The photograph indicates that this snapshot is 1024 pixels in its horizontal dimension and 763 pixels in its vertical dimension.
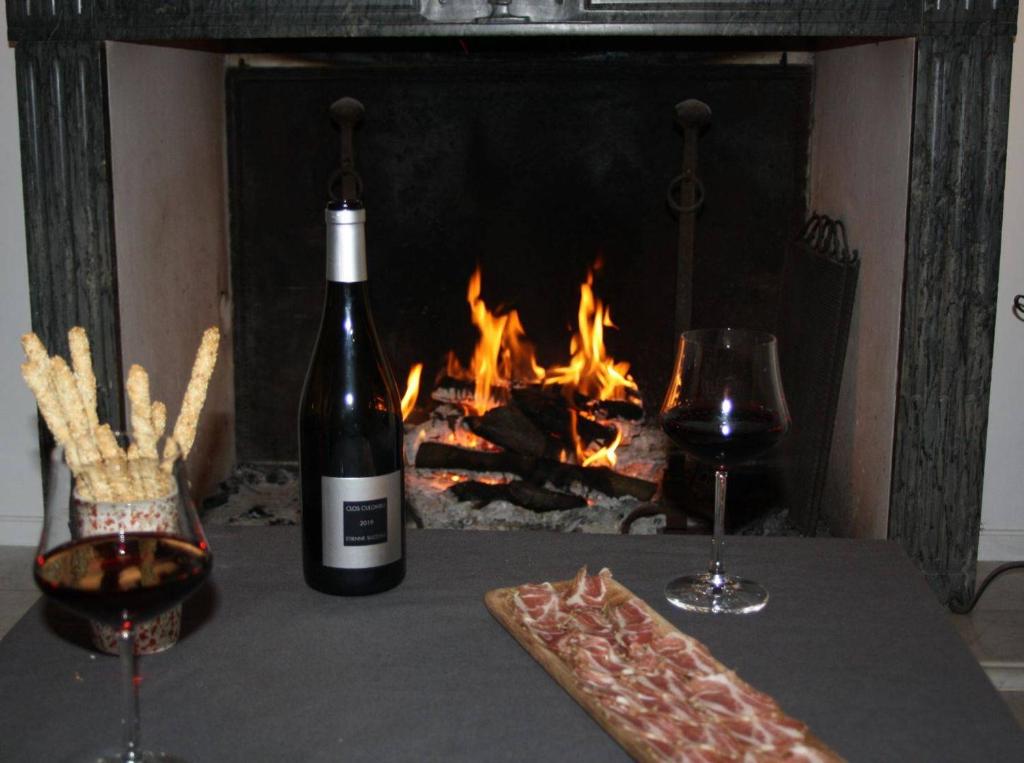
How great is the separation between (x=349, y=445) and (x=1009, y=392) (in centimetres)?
188

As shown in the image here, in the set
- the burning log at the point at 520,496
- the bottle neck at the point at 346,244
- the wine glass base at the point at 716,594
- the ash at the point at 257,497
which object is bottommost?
the ash at the point at 257,497

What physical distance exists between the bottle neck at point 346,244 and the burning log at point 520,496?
165cm

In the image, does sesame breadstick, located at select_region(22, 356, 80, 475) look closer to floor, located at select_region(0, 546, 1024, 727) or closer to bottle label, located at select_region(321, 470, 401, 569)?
bottle label, located at select_region(321, 470, 401, 569)

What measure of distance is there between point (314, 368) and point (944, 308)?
→ 1.39m

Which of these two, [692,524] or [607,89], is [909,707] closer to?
[692,524]

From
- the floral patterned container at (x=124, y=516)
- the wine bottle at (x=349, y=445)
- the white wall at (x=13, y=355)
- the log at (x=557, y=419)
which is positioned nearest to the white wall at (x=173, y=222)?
the white wall at (x=13, y=355)

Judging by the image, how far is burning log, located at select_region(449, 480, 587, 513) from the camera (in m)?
2.70

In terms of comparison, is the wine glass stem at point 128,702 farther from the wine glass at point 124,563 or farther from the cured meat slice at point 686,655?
the cured meat slice at point 686,655

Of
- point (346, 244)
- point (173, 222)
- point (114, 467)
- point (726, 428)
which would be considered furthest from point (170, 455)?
point (173, 222)

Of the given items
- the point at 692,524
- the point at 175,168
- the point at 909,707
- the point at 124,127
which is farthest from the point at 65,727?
the point at 692,524

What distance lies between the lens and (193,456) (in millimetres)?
2682

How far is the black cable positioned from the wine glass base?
4.37ft

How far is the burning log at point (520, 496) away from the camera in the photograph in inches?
106

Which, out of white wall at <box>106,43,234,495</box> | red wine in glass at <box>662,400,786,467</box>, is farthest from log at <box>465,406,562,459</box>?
red wine in glass at <box>662,400,786,467</box>
